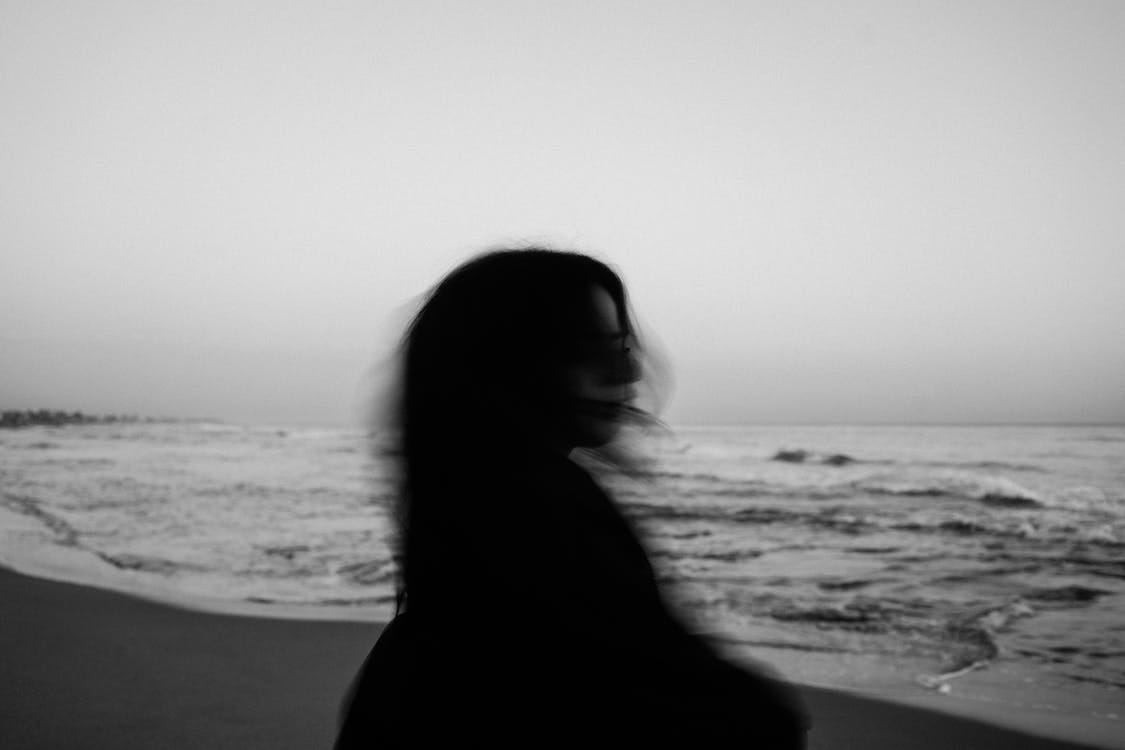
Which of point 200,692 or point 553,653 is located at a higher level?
point 553,653

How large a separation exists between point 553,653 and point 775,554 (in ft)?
36.0

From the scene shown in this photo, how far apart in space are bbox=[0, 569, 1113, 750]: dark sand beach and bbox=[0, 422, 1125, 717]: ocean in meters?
0.91

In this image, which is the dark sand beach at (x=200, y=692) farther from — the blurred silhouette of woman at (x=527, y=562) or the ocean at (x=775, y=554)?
the blurred silhouette of woman at (x=527, y=562)

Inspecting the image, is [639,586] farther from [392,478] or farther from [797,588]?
[797,588]

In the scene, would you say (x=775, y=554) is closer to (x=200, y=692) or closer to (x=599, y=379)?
(x=200, y=692)

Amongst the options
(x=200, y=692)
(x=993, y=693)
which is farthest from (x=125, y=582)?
(x=993, y=693)

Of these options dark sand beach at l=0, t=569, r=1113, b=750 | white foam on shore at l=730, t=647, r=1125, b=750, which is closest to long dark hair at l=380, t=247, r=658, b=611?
dark sand beach at l=0, t=569, r=1113, b=750

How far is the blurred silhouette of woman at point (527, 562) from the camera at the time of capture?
88cm

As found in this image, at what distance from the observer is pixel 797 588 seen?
888 centimetres

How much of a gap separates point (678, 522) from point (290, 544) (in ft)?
22.3

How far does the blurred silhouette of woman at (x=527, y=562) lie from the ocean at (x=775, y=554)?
0.13 metres

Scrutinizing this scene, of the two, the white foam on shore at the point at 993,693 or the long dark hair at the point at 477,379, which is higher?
the long dark hair at the point at 477,379

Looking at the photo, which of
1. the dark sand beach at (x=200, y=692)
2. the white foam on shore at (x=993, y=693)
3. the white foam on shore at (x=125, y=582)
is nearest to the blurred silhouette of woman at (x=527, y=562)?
the dark sand beach at (x=200, y=692)

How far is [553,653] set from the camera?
91cm
